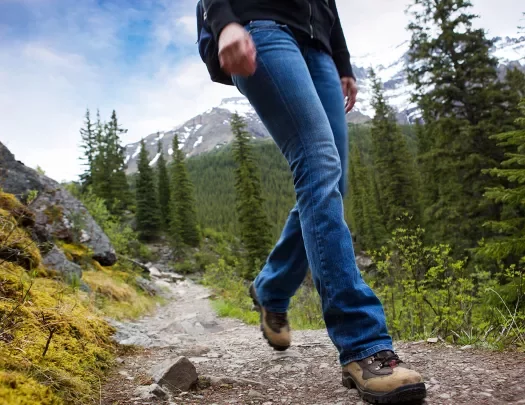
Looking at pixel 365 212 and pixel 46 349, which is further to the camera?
pixel 365 212

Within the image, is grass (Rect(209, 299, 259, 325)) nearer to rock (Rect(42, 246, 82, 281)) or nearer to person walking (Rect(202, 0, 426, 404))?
rock (Rect(42, 246, 82, 281))

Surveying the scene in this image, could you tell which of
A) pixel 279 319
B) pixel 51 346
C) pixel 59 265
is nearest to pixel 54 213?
pixel 59 265

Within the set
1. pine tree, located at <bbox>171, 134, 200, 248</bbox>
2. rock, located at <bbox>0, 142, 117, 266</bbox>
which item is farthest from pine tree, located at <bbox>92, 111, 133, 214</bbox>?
rock, located at <bbox>0, 142, 117, 266</bbox>

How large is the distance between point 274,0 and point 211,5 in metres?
0.32

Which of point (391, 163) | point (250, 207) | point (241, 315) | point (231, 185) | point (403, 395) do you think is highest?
point (231, 185)

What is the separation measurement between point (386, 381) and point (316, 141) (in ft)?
3.46

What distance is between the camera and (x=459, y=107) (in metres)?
16.8

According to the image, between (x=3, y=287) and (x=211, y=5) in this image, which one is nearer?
(x=211, y=5)

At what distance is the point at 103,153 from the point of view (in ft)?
166

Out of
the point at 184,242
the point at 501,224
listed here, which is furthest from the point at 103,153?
the point at 501,224

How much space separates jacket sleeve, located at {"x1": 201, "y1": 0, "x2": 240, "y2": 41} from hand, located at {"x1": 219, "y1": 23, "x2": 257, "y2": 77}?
37 millimetres

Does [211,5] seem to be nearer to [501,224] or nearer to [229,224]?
[501,224]

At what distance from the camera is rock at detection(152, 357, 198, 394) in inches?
81.4

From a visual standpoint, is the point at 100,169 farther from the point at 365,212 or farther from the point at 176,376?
the point at 176,376
